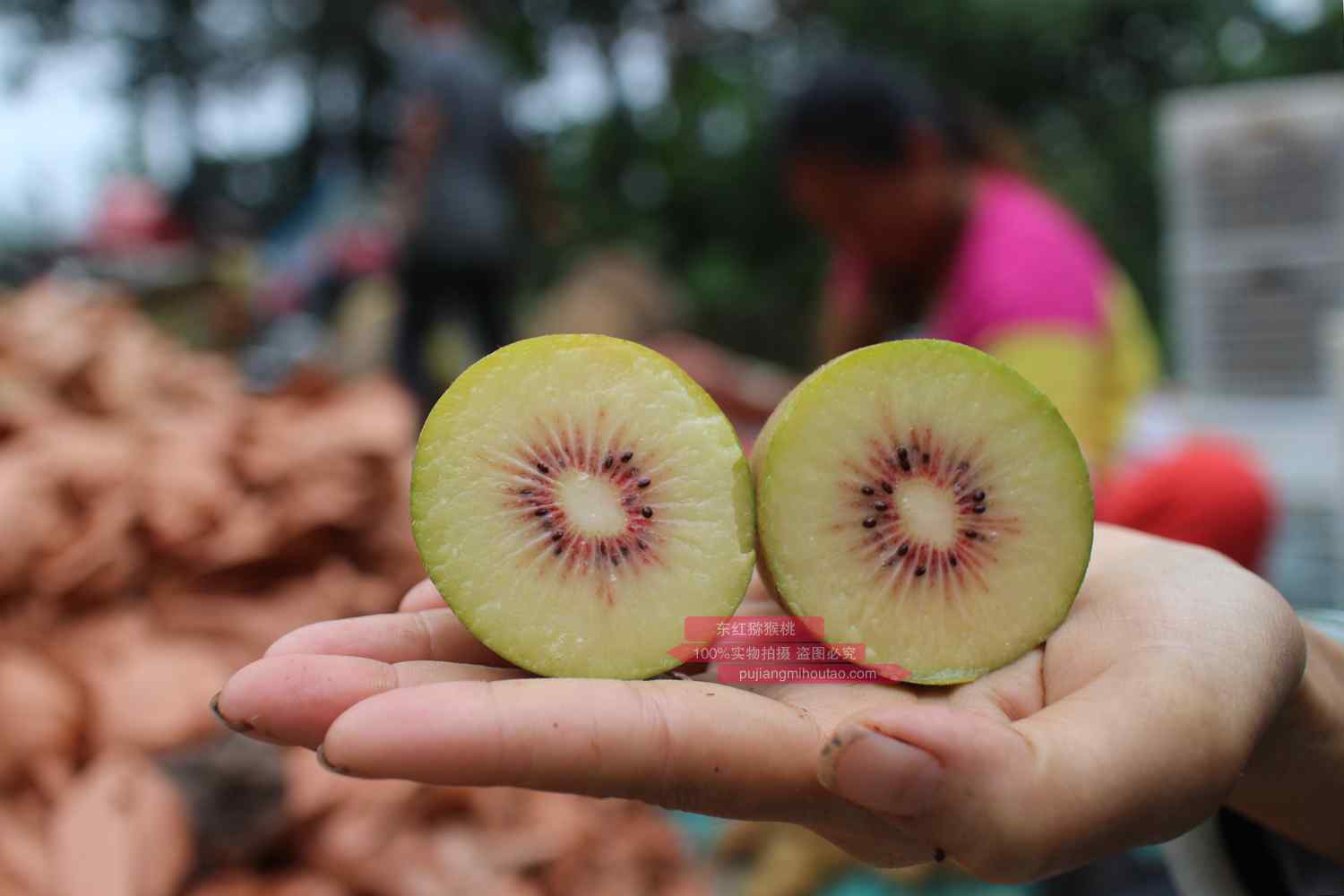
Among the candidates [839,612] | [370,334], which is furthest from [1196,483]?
[370,334]

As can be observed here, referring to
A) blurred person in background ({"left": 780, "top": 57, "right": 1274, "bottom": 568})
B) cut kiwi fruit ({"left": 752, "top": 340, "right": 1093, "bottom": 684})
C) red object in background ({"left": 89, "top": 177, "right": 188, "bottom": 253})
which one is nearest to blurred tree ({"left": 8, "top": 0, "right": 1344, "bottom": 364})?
red object in background ({"left": 89, "top": 177, "right": 188, "bottom": 253})

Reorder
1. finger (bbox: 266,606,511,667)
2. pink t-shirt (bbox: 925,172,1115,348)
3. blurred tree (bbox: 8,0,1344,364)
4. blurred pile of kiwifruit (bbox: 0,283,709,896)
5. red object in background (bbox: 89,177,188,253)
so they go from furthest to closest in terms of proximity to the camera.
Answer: blurred tree (bbox: 8,0,1344,364) < red object in background (bbox: 89,177,188,253) < pink t-shirt (bbox: 925,172,1115,348) < blurred pile of kiwifruit (bbox: 0,283,709,896) < finger (bbox: 266,606,511,667)

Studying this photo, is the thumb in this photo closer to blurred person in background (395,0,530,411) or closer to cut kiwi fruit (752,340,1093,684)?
cut kiwi fruit (752,340,1093,684)

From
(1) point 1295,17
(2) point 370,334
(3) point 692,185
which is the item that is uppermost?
(3) point 692,185

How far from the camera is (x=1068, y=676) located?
0.79 metres

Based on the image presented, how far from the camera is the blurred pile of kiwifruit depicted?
126cm

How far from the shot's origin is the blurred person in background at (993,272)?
1.84 meters

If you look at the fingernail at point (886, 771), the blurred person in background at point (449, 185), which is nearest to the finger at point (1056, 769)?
the fingernail at point (886, 771)

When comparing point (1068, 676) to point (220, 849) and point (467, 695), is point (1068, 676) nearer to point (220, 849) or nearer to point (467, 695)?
point (467, 695)

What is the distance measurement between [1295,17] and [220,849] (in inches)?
246

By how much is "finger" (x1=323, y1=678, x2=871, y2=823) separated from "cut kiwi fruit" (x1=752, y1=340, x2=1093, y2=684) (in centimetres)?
16

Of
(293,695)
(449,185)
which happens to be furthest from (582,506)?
(449,185)

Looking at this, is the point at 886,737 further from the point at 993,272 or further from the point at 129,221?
the point at 129,221

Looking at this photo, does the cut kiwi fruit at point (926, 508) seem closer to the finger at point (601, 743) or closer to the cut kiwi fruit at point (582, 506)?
the cut kiwi fruit at point (582, 506)
